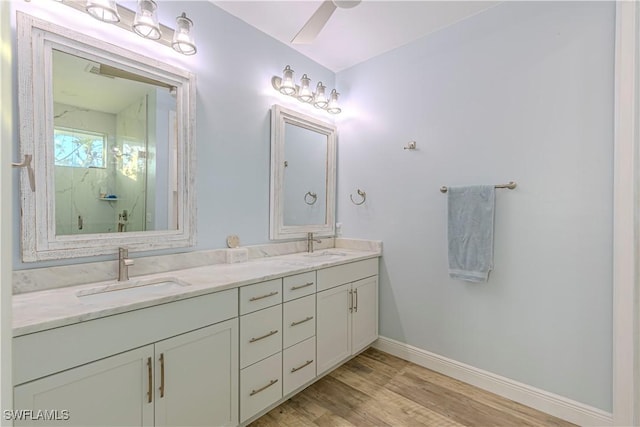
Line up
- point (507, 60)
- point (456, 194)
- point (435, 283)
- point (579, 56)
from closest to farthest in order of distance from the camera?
point (579, 56), point (507, 60), point (456, 194), point (435, 283)

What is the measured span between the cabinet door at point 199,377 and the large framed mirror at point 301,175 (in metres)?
1.03

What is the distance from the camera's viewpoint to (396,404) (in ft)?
6.20

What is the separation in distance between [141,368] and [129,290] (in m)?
0.45

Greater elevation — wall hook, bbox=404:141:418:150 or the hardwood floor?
wall hook, bbox=404:141:418:150

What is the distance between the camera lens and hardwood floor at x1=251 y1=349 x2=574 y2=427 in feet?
5.68

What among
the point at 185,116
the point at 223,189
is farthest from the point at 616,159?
the point at 185,116

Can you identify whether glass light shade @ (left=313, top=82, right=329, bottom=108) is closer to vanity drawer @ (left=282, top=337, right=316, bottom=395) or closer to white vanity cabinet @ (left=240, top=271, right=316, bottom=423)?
white vanity cabinet @ (left=240, top=271, right=316, bottom=423)

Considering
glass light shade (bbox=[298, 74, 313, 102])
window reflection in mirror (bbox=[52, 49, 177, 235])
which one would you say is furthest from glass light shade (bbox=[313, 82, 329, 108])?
window reflection in mirror (bbox=[52, 49, 177, 235])

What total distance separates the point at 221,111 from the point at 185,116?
10.7 inches

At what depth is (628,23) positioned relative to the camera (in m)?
1.52

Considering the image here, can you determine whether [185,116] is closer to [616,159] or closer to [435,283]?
[435,283]

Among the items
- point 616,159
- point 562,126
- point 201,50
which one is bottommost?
point 616,159

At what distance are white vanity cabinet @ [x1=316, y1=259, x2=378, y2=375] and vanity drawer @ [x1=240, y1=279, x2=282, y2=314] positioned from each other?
1.25 ft

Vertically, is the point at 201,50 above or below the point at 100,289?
above
